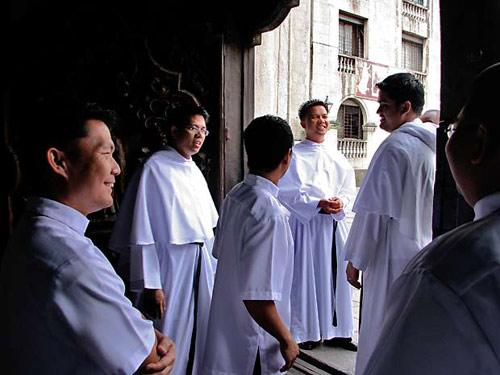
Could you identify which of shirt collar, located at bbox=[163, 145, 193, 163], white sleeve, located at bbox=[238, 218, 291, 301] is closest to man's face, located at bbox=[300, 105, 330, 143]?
shirt collar, located at bbox=[163, 145, 193, 163]

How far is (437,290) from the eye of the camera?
74 cm

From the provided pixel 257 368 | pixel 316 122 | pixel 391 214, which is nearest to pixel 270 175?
pixel 257 368

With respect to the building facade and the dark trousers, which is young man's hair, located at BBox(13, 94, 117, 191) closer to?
the dark trousers

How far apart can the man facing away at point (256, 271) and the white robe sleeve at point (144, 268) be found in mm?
735

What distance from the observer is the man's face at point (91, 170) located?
1271 mm

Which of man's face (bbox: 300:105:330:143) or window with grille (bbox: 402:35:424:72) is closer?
man's face (bbox: 300:105:330:143)

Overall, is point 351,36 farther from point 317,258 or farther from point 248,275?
point 248,275

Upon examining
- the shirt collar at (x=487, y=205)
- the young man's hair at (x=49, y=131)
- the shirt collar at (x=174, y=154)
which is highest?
the shirt collar at (x=174, y=154)

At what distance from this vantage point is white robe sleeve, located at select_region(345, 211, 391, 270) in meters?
2.80

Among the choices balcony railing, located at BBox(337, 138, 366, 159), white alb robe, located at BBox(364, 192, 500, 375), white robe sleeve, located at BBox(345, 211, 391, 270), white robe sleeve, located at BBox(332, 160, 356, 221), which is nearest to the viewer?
white alb robe, located at BBox(364, 192, 500, 375)

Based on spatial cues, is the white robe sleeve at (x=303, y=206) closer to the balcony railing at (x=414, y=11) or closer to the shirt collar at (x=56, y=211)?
the shirt collar at (x=56, y=211)

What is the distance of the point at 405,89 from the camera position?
2807mm

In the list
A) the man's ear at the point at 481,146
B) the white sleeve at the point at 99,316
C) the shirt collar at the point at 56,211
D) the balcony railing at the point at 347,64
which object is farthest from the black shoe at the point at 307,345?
the balcony railing at the point at 347,64

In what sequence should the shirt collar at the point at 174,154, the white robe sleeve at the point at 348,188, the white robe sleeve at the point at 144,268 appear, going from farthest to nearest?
the white robe sleeve at the point at 348,188
the shirt collar at the point at 174,154
the white robe sleeve at the point at 144,268
